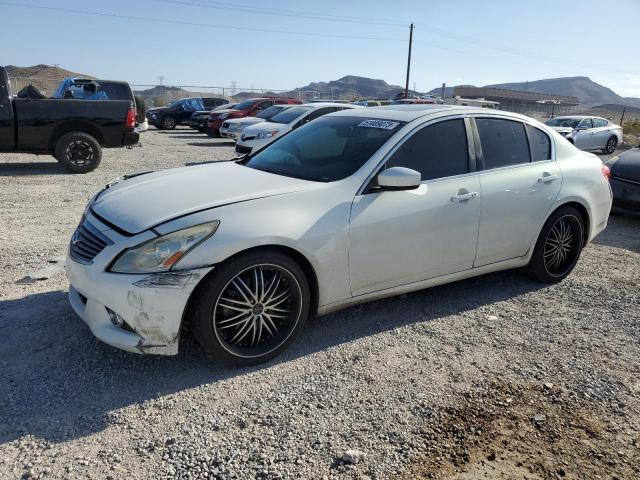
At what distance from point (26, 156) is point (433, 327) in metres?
12.1

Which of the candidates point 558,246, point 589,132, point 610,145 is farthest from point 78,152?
point 610,145

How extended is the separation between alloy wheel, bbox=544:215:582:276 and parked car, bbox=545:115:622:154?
14.3 meters

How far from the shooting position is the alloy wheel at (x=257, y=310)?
10.4ft

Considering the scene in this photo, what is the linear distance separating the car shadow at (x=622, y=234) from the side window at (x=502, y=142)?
2979 millimetres

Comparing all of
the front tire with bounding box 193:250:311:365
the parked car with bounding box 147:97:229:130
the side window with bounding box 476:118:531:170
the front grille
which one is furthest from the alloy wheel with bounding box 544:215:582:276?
the parked car with bounding box 147:97:229:130

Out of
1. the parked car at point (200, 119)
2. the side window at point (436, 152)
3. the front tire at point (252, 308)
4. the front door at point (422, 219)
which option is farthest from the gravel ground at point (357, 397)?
the parked car at point (200, 119)

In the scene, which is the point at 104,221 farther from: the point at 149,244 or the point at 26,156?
the point at 26,156

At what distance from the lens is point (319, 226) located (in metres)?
3.37

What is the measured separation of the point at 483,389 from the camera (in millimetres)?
3205

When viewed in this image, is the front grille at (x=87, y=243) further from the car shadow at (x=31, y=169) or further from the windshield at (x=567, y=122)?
the windshield at (x=567, y=122)

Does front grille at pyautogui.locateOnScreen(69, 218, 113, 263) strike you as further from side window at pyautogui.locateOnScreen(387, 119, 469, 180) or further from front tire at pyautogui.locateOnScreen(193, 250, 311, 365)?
side window at pyautogui.locateOnScreen(387, 119, 469, 180)

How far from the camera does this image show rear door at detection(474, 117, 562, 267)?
4.25 metres

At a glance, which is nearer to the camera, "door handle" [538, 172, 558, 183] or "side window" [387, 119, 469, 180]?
"side window" [387, 119, 469, 180]

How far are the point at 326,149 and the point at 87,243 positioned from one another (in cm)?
193
